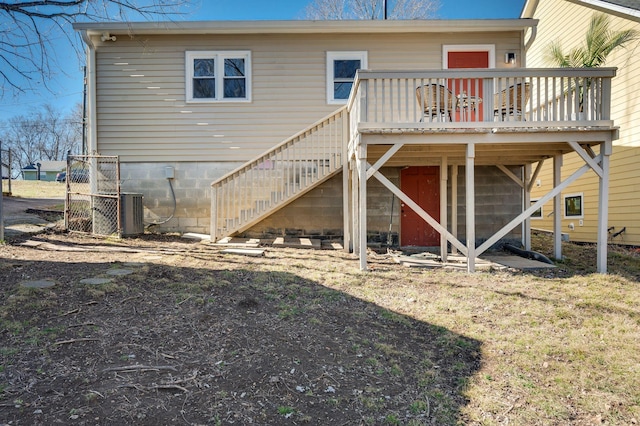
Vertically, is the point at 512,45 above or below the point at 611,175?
above

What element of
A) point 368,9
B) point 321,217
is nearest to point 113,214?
point 321,217

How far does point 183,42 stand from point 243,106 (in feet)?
6.69

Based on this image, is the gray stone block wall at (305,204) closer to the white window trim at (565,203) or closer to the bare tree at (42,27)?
the bare tree at (42,27)

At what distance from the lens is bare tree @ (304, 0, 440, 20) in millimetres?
16266

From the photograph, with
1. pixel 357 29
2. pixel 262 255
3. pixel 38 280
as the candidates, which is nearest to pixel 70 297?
pixel 38 280

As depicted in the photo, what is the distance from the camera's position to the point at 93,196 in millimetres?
7719

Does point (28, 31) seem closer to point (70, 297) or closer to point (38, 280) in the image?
point (38, 280)

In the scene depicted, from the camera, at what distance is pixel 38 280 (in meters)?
4.40

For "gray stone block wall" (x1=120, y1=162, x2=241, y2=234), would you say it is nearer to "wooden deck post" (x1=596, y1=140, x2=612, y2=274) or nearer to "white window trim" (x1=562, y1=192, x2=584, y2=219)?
"wooden deck post" (x1=596, y1=140, x2=612, y2=274)

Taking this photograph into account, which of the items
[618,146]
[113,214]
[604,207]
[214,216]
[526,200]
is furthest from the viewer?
[618,146]

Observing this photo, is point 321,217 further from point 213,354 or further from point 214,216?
point 213,354

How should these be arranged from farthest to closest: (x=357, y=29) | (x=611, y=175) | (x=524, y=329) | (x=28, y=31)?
(x=611, y=175), (x=357, y=29), (x=28, y=31), (x=524, y=329)

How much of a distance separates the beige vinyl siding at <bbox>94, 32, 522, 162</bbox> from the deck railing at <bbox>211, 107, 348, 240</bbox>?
3.61 ft

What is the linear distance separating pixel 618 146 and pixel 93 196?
480 inches
